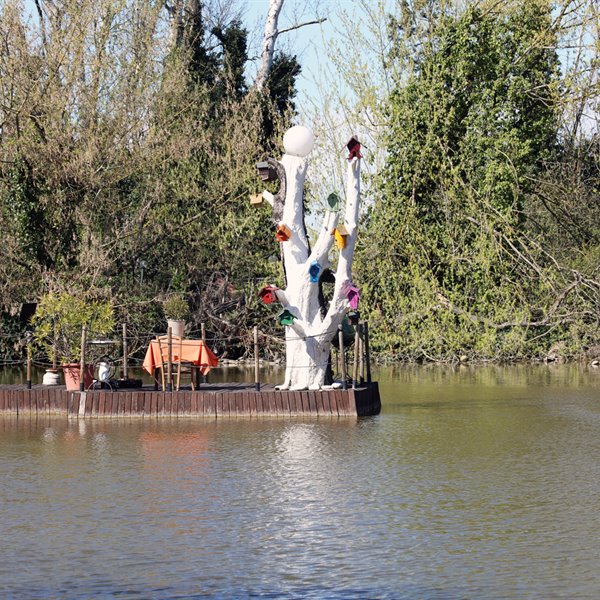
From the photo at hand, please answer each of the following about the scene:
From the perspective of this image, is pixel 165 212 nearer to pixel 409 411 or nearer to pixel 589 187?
pixel 589 187

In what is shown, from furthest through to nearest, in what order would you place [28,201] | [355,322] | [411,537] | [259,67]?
[259,67] < [28,201] < [355,322] < [411,537]

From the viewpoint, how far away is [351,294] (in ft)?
74.6

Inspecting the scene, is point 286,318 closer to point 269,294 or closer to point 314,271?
point 269,294

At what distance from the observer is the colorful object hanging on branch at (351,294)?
22688 mm

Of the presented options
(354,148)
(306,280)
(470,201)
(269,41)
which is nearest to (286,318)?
(306,280)

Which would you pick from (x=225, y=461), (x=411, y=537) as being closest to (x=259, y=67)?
(x=225, y=461)

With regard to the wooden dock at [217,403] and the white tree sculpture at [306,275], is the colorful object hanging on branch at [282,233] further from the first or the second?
the wooden dock at [217,403]

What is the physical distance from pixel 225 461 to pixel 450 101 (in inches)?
835

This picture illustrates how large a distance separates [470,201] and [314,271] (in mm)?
13511

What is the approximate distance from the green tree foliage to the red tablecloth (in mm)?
10829

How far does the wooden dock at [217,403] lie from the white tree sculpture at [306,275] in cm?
79

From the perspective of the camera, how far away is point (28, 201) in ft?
110

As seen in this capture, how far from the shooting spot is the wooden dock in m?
21.8

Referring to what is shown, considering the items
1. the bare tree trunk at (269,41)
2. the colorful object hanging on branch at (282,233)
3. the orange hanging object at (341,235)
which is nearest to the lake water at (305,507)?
the orange hanging object at (341,235)
